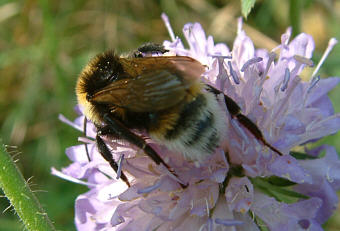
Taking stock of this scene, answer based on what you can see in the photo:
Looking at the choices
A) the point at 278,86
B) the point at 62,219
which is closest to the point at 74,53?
the point at 62,219

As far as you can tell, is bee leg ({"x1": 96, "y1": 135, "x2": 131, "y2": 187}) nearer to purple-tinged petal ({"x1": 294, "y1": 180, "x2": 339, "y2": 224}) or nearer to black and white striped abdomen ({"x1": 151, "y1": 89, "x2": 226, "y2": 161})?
black and white striped abdomen ({"x1": 151, "y1": 89, "x2": 226, "y2": 161})

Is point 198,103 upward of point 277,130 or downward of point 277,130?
upward

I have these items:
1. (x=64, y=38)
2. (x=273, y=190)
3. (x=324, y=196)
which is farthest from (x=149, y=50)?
(x=64, y=38)

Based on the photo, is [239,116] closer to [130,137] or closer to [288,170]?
[288,170]

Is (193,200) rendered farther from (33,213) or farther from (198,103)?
(33,213)

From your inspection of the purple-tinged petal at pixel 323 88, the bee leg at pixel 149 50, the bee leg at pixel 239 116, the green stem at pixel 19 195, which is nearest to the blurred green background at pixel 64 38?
the purple-tinged petal at pixel 323 88

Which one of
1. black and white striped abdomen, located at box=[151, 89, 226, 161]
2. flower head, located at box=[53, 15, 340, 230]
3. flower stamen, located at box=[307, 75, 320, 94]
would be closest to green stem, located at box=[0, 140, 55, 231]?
flower head, located at box=[53, 15, 340, 230]
